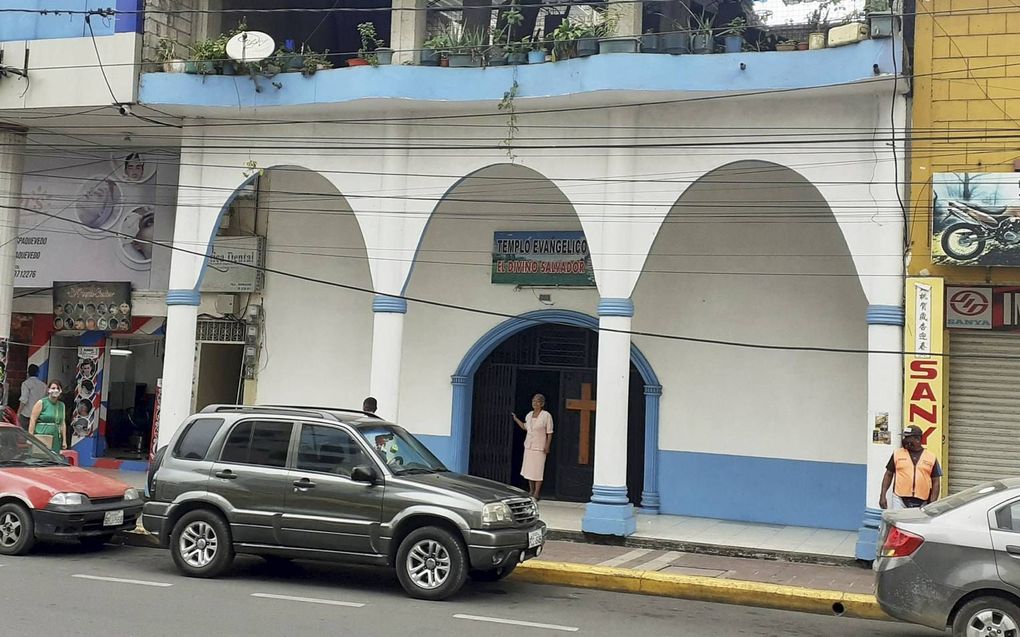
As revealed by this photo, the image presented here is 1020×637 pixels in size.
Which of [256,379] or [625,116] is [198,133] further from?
[625,116]

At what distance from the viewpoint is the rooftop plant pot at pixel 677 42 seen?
12.8 metres

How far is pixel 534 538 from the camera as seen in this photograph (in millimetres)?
9719

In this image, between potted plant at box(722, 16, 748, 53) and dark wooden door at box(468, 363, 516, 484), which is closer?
potted plant at box(722, 16, 748, 53)

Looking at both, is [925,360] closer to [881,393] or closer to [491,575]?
[881,393]

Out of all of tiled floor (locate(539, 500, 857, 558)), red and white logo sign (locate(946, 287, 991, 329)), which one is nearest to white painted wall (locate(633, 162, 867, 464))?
Result: tiled floor (locate(539, 500, 857, 558))

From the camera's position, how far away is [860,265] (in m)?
12.4

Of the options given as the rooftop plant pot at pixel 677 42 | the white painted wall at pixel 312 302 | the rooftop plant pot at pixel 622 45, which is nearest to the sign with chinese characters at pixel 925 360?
the rooftop plant pot at pixel 677 42

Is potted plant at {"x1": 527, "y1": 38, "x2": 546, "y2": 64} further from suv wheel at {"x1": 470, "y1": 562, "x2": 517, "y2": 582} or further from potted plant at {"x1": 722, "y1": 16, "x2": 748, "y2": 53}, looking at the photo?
suv wheel at {"x1": 470, "y1": 562, "x2": 517, "y2": 582}

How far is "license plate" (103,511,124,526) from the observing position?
36.7 feet

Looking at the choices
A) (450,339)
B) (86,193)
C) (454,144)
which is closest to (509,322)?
(450,339)

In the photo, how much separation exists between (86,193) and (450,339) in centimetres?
720

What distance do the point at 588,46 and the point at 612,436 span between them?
4.91 metres

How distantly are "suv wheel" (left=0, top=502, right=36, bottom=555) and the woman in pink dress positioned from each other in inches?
274

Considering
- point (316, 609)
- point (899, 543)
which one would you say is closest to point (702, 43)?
point (899, 543)
